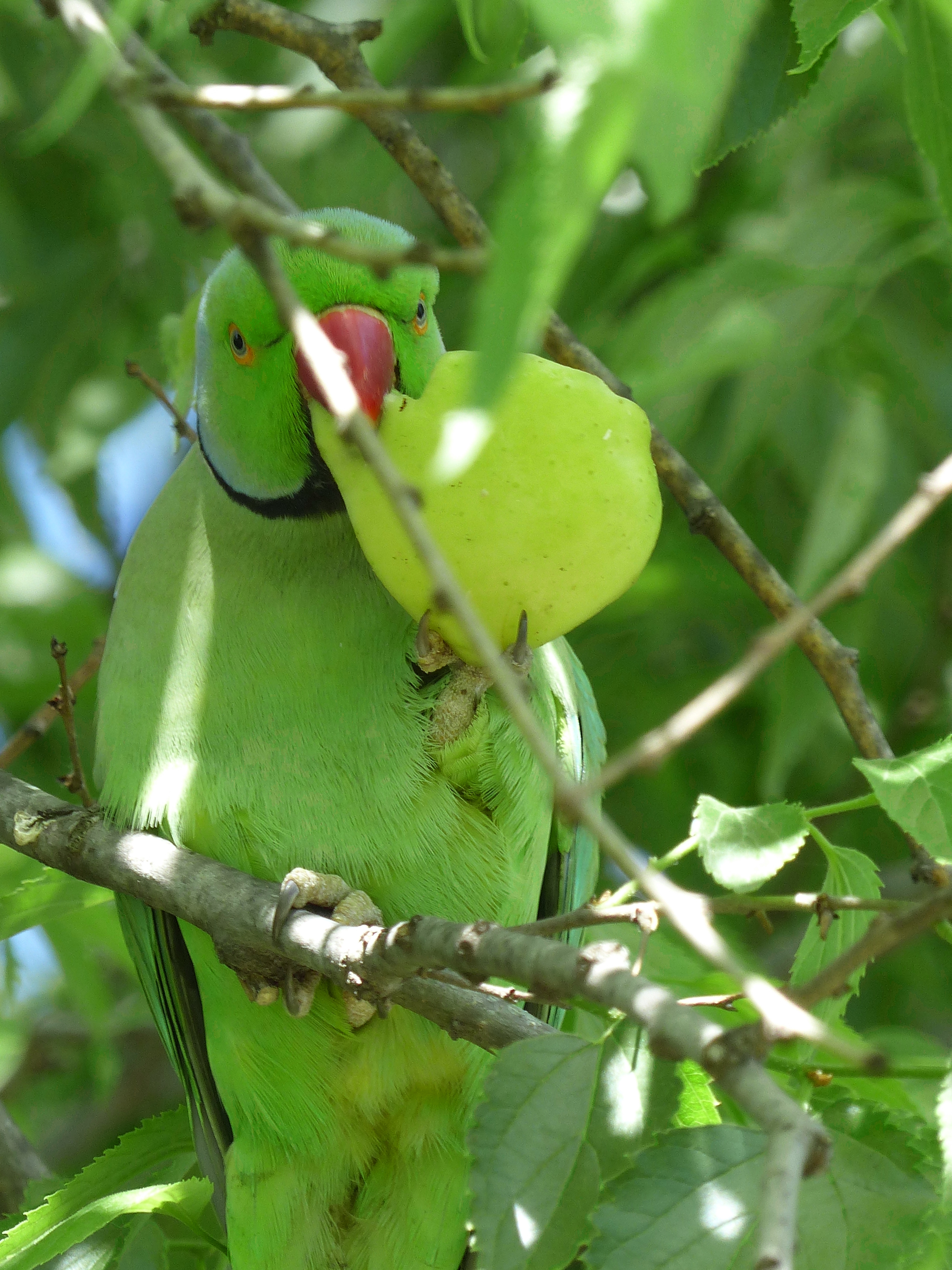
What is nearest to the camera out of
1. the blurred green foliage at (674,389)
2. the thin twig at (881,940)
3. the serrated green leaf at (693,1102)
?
the thin twig at (881,940)

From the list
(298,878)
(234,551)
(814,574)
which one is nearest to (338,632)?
(234,551)

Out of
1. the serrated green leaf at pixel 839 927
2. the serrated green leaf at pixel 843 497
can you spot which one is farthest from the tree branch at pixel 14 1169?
the serrated green leaf at pixel 843 497

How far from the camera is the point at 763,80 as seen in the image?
1.56 m

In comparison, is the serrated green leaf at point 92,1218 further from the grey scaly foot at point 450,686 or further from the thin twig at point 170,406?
the thin twig at point 170,406

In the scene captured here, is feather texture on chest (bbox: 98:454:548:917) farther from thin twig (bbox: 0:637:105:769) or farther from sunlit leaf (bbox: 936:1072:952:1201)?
sunlit leaf (bbox: 936:1072:952:1201)

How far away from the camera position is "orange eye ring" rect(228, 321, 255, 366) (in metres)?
1.86

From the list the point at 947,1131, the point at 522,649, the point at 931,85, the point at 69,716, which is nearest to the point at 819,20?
the point at 931,85

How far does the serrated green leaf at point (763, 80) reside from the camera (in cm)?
156

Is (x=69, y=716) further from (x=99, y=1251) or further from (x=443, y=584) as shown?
(x=443, y=584)

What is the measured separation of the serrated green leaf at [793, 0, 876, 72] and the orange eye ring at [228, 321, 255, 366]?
88 centimetres

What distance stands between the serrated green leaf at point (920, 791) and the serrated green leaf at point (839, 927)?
0.10 meters

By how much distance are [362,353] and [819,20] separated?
0.66m

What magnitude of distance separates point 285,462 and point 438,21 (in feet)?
3.13

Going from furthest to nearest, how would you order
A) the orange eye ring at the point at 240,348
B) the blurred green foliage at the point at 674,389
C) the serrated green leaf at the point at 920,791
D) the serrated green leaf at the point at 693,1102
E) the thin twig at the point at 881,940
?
the blurred green foliage at the point at 674,389
the orange eye ring at the point at 240,348
the serrated green leaf at the point at 693,1102
the serrated green leaf at the point at 920,791
the thin twig at the point at 881,940
